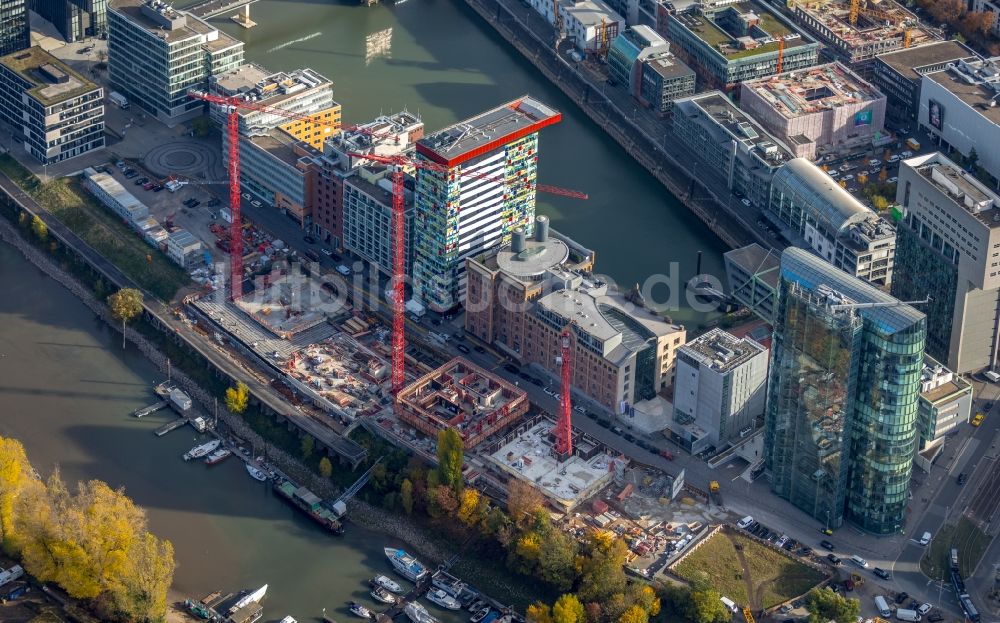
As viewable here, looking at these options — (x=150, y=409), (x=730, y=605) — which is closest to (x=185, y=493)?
(x=150, y=409)

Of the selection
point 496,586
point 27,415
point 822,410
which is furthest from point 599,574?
point 27,415

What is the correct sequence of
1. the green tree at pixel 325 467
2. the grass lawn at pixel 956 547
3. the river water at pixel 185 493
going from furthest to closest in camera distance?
1. the green tree at pixel 325 467
2. the river water at pixel 185 493
3. the grass lawn at pixel 956 547

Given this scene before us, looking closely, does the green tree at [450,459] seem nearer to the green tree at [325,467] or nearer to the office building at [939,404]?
the green tree at [325,467]

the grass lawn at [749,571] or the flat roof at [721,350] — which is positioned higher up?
the flat roof at [721,350]

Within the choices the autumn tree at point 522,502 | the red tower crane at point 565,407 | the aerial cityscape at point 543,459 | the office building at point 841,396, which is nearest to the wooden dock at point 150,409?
the aerial cityscape at point 543,459

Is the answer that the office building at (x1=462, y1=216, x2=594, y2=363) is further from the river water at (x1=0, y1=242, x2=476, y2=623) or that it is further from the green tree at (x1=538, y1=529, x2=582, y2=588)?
the green tree at (x1=538, y1=529, x2=582, y2=588)

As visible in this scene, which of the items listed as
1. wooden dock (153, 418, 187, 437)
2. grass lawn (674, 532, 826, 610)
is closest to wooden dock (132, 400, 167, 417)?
wooden dock (153, 418, 187, 437)

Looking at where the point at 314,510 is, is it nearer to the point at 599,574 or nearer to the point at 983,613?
the point at 599,574

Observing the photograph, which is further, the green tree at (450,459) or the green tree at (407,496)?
the green tree at (407,496)
